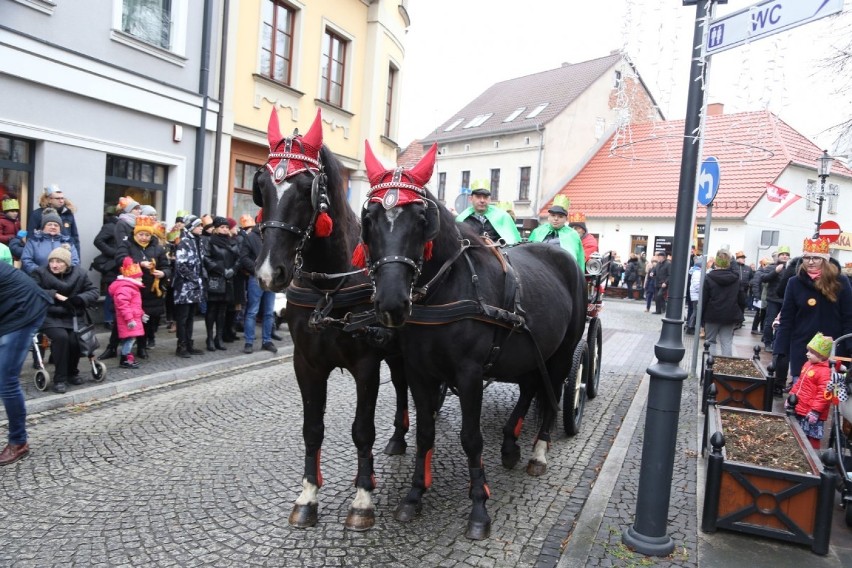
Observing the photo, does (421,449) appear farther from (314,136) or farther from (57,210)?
(57,210)

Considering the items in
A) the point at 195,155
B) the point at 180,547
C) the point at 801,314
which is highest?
the point at 195,155

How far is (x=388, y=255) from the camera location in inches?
117

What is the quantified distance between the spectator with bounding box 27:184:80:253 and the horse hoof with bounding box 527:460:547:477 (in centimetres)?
631

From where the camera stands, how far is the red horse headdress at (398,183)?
9.95ft

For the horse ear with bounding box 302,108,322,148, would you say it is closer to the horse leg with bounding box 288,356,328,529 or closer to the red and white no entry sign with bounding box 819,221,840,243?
the horse leg with bounding box 288,356,328,529

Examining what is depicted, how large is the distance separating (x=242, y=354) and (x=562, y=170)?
26.2 metres

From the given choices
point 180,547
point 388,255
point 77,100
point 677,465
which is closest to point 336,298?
point 388,255

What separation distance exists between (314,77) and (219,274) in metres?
7.05

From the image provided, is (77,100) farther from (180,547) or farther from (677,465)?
(677,465)

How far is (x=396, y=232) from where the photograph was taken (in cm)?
302

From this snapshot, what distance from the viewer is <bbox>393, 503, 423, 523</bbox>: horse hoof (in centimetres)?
368

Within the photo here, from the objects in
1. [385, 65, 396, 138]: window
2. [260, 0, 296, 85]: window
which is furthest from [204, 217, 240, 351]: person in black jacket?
[385, 65, 396, 138]: window

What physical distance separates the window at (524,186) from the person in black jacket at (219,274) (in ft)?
81.1

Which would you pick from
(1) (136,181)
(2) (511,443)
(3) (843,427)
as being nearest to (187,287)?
(1) (136,181)
